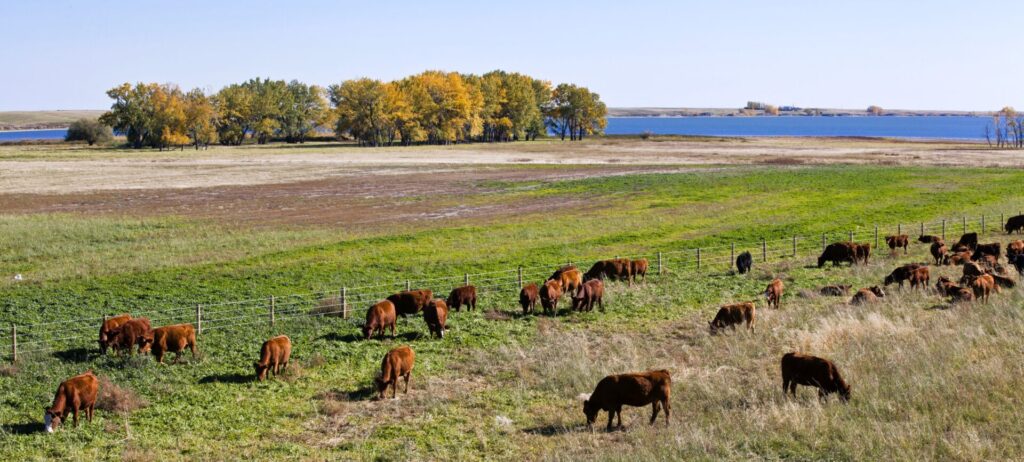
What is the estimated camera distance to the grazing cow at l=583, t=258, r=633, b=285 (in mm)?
30297

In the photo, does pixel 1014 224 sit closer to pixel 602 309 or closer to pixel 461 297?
pixel 602 309

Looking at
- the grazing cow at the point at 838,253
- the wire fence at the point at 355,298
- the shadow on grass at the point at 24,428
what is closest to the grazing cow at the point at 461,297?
the wire fence at the point at 355,298

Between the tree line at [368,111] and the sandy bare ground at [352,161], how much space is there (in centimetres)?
1283

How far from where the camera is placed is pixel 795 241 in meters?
37.5

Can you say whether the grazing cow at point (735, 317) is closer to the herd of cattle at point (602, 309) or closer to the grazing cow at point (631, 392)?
the herd of cattle at point (602, 309)

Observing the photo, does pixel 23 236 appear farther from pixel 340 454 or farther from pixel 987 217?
pixel 987 217

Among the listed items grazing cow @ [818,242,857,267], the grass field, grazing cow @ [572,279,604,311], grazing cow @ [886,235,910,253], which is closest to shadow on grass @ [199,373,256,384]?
the grass field

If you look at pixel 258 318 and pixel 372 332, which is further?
pixel 258 318

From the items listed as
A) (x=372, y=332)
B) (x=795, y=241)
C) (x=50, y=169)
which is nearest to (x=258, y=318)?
(x=372, y=332)

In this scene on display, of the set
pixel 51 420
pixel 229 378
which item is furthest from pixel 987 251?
pixel 51 420

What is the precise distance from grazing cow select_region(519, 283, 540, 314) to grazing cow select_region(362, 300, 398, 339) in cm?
417

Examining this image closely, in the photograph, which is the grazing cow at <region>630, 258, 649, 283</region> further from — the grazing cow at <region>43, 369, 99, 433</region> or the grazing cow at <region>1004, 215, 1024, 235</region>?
the grazing cow at <region>1004, 215, 1024, 235</region>

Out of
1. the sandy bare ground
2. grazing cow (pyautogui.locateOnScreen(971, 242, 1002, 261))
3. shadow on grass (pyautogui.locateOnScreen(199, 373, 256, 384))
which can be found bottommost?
shadow on grass (pyautogui.locateOnScreen(199, 373, 256, 384))

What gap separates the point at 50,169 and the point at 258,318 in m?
74.0
